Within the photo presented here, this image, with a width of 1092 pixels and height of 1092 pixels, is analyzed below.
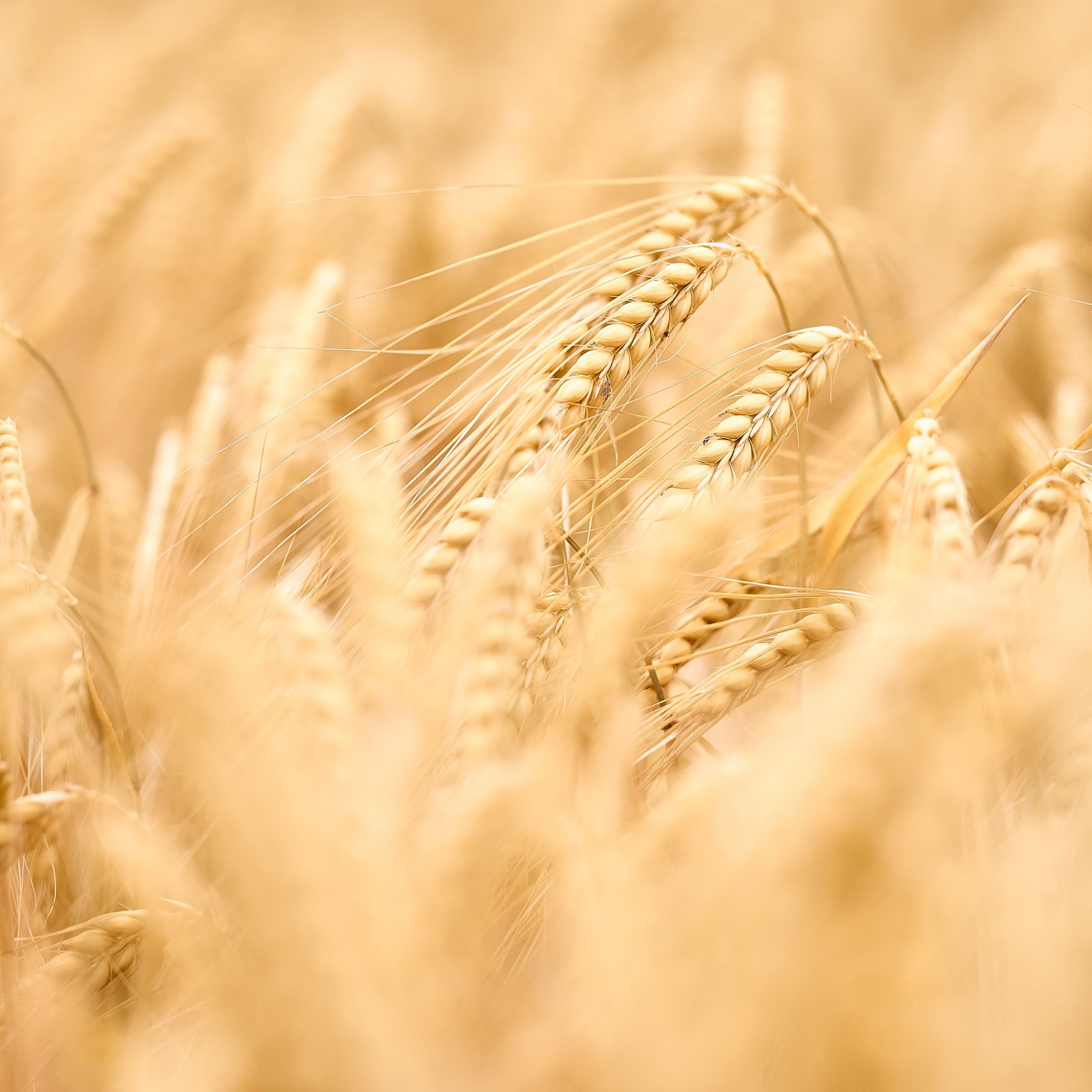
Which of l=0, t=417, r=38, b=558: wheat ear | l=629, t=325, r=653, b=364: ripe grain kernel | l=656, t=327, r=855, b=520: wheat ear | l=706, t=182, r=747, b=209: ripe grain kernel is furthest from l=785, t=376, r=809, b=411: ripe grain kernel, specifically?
l=0, t=417, r=38, b=558: wheat ear

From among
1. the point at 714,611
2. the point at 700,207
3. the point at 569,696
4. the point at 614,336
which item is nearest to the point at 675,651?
the point at 714,611

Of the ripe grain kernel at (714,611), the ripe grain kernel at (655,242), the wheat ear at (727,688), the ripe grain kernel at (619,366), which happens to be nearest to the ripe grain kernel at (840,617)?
the wheat ear at (727,688)

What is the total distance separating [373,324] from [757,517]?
2.27 ft

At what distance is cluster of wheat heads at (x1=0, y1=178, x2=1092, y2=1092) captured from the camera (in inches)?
12.5

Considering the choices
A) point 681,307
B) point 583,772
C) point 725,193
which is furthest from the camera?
point 725,193

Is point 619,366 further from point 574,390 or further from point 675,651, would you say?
point 675,651

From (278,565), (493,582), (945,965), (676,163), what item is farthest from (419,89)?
(945,965)

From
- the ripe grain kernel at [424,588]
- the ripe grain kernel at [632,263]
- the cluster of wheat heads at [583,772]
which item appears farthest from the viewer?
the ripe grain kernel at [632,263]

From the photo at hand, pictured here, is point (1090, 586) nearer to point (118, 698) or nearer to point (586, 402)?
point (586, 402)

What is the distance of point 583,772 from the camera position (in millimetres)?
451

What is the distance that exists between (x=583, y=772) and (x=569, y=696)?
62mm

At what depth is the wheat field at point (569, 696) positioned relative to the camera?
32 centimetres

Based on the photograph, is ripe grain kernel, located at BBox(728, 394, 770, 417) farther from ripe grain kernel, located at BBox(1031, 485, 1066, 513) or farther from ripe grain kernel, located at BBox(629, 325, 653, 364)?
ripe grain kernel, located at BBox(1031, 485, 1066, 513)

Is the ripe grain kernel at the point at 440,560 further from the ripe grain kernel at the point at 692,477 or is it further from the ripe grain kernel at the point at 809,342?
the ripe grain kernel at the point at 809,342
